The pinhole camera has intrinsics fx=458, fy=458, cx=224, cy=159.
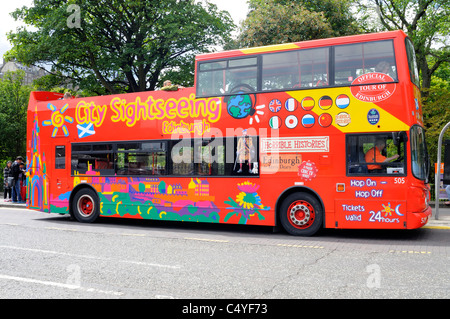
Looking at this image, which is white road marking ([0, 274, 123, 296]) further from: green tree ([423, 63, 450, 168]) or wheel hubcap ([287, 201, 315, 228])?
green tree ([423, 63, 450, 168])

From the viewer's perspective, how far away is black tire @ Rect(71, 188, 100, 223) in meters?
12.8

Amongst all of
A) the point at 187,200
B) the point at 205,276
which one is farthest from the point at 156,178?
the point at 205,276

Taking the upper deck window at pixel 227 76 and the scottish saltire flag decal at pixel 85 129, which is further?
the scottish saltire flag decal at pixel 85 129

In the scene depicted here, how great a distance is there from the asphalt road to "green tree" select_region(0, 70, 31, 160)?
26.3 meters

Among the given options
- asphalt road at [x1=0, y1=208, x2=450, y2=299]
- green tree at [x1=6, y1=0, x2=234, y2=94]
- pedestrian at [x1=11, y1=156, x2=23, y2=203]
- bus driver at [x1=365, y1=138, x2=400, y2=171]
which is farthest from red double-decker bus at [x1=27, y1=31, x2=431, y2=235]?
green tree at [x1=6, y1=0, x2=234, y2=94]

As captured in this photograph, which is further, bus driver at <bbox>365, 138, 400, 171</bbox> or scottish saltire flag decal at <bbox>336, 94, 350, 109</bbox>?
scottish saltire flag decal at <bbox>336, 94, 350, 109</bbox>

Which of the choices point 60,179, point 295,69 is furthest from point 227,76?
point 60,179

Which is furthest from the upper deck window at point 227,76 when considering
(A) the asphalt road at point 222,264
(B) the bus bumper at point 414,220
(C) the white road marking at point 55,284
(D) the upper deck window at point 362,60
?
(C) the white road marking at point 55,284

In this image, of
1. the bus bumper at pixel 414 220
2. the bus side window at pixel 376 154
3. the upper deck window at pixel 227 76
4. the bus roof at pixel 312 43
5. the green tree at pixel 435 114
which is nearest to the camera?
the bus bumper at pixel 414 220

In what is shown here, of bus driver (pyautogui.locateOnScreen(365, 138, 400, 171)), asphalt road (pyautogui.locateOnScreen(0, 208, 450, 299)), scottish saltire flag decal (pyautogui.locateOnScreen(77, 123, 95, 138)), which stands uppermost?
scottish saltire flag decal (pyautogui.locateOnScreen(77, 123, 95, 138))

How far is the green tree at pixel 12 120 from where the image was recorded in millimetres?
34438

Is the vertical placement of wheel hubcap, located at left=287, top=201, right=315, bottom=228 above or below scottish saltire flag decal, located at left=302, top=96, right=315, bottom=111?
below

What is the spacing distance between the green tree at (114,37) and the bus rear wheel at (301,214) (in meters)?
14.5

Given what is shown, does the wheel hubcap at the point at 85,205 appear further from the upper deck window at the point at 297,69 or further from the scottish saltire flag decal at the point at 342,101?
the scottish saltire flag decal at the point at 342,101
